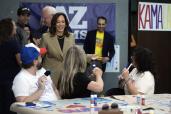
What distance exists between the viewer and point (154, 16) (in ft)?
27.8

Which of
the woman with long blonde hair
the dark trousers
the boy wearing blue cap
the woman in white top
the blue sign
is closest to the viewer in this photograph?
the boy wearing blue cap

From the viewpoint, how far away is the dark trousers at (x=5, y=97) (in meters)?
5.37

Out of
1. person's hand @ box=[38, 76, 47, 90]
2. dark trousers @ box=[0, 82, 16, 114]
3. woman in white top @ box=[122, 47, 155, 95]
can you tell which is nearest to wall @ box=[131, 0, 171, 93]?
woman in white top @ box=[122, 47, 155, 95]

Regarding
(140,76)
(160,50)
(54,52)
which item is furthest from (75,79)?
(160,50)

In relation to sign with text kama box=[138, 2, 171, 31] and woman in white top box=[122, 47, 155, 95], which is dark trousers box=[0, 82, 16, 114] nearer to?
woman in white top box=[122, 47, 155, 95]

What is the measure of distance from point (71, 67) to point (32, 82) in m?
0.42

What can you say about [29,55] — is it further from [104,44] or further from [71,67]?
[104,44]

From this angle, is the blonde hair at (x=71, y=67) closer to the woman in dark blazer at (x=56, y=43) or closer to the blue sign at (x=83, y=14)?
the woman in dark blazer at (x=56, y=43)

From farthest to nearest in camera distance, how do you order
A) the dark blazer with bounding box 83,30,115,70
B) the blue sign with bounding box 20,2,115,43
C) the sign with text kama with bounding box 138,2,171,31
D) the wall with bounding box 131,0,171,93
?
the wall with bounding box 131,0,171,93
the sign with text kama with bounding box 138,2,171,31
the blue sign with bounding box 20,2,115,43
the dark blazer with bounding box 83,30,115,70

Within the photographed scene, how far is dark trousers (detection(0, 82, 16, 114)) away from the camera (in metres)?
Result: 5.37

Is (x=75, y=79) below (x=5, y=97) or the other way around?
the other way around

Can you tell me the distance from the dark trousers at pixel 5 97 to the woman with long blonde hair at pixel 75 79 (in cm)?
111

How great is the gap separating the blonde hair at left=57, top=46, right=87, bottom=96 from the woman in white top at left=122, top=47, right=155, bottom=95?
0.66 meters

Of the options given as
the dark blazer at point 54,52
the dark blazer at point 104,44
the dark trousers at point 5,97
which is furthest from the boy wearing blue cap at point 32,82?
the dark blazer at point 104,44
